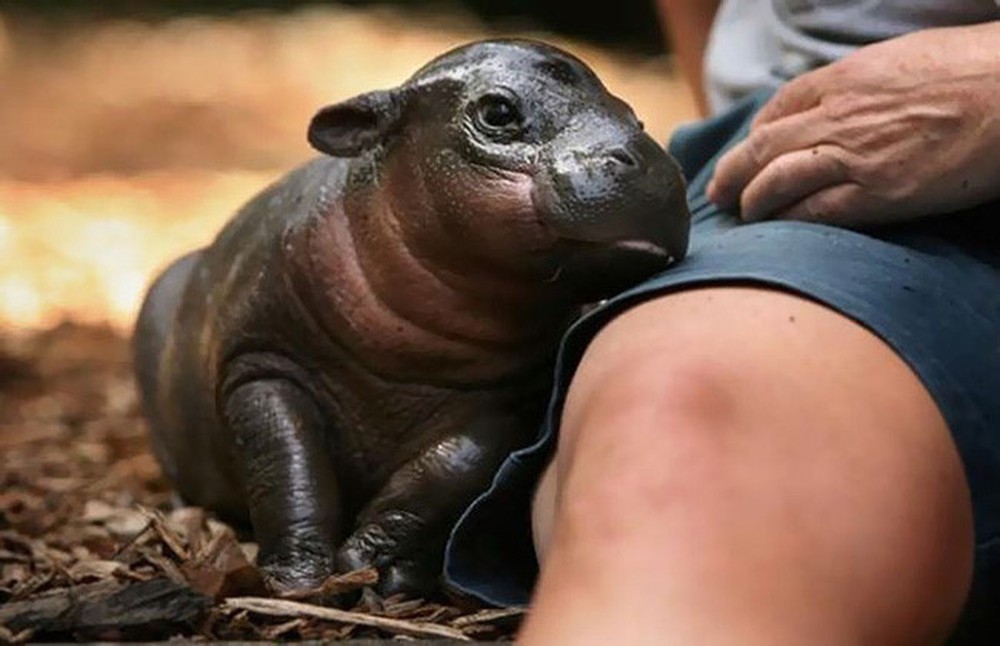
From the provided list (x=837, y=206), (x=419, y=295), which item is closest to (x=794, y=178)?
(x=837, y=206)

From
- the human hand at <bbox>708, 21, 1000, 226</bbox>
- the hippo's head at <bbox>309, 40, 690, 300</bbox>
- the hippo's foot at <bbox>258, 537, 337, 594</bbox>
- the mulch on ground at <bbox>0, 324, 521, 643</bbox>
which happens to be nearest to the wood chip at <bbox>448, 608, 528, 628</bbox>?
the mulch on ground at <bbox>0, 324, 521, 643</bbox>

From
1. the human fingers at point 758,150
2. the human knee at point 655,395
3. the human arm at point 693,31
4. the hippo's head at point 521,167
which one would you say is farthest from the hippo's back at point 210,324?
the human arm at point 693,31

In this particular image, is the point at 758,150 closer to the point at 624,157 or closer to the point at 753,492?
the point at 624,157

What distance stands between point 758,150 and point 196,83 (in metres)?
3.70

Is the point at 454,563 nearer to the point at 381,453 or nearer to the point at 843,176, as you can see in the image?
the point at 381,453

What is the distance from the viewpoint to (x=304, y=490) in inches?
60.0

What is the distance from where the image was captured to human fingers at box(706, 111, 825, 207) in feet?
4.84

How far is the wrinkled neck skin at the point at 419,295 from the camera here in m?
1.48

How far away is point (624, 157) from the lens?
1.38 metres

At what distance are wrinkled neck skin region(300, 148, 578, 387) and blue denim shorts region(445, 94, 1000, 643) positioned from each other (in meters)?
0.10

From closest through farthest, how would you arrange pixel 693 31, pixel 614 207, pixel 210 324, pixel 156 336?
pixel 614 207, pixel 210 324, pixel 156 336, pixel 693 31

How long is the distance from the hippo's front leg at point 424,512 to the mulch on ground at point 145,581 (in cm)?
3

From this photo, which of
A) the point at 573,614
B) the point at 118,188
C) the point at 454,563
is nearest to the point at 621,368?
the point at 573,614

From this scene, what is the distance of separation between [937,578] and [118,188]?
3.82m
